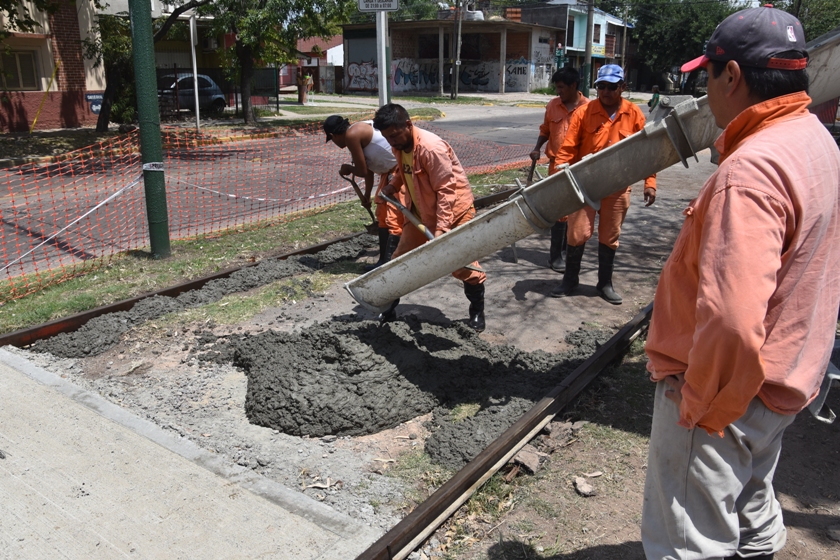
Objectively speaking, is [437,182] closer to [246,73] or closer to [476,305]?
[476,305]

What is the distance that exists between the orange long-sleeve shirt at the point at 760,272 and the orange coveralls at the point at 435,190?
3.09m

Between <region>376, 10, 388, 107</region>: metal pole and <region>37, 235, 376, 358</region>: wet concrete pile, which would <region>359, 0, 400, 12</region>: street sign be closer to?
<region>376, 10, 388, 107</region>: metal pole

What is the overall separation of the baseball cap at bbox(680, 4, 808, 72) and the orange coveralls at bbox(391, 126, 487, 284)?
316 cm

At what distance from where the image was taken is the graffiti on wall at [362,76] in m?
48.2

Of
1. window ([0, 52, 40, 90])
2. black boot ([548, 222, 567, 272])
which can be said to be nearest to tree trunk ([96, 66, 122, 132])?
window ([0, 52, 40, 90])

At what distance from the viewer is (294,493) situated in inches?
134

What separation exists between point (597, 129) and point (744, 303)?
4662 mm

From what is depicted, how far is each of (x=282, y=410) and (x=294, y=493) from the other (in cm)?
82

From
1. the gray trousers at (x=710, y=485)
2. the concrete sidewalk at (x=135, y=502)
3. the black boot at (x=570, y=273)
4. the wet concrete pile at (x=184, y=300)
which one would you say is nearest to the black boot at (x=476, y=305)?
the black boot at (x=570, y=273)

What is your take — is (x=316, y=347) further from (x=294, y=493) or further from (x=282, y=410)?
(x=294, y=493)

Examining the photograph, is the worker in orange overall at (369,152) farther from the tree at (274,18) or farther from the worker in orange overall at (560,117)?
the tree at (274,18)

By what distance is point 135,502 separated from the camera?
329 cm

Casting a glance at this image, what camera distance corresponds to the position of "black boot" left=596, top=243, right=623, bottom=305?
6305 mm

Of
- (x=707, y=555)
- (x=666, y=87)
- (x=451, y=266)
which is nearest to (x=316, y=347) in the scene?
(x=451, y=266)
